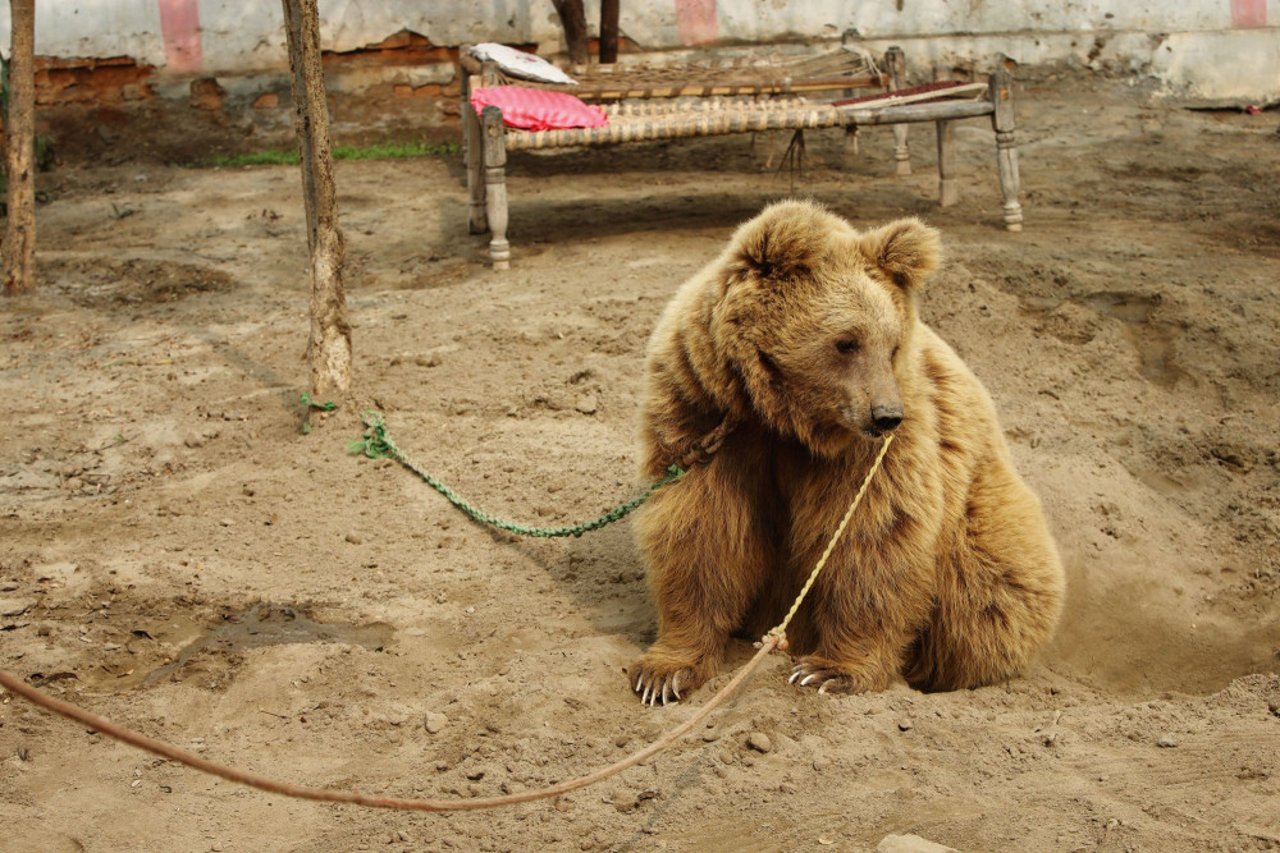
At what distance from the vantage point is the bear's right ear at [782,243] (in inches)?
142

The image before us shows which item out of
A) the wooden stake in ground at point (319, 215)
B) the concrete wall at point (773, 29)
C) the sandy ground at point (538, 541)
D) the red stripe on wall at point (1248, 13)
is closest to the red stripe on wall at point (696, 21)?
the concrete wall at point (773, 29)

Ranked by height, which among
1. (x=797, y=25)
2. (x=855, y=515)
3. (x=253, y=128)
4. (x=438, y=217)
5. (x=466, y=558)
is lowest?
(x=466, y=558)

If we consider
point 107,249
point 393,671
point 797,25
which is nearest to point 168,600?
point 393,671

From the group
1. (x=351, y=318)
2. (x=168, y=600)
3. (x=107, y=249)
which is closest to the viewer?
(x=168, y=600)

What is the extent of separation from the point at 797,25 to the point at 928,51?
1.27m

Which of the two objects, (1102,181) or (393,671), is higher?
(1102,181)

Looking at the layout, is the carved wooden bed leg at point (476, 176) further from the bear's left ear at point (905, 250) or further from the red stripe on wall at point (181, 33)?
the bear's left ear at point (905, 250)

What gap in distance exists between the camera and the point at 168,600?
4.50 metres

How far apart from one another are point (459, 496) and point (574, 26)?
664 cm

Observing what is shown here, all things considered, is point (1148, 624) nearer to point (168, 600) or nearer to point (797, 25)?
point (168, 600)

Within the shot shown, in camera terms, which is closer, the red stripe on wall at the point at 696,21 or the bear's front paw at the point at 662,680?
the bear's front paw at the point at 662,680

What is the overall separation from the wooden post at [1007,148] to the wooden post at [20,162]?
20.0 ft

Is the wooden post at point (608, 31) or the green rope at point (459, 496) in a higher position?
the wooden post at point (608, 31)

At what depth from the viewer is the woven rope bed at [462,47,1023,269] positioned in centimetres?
798
